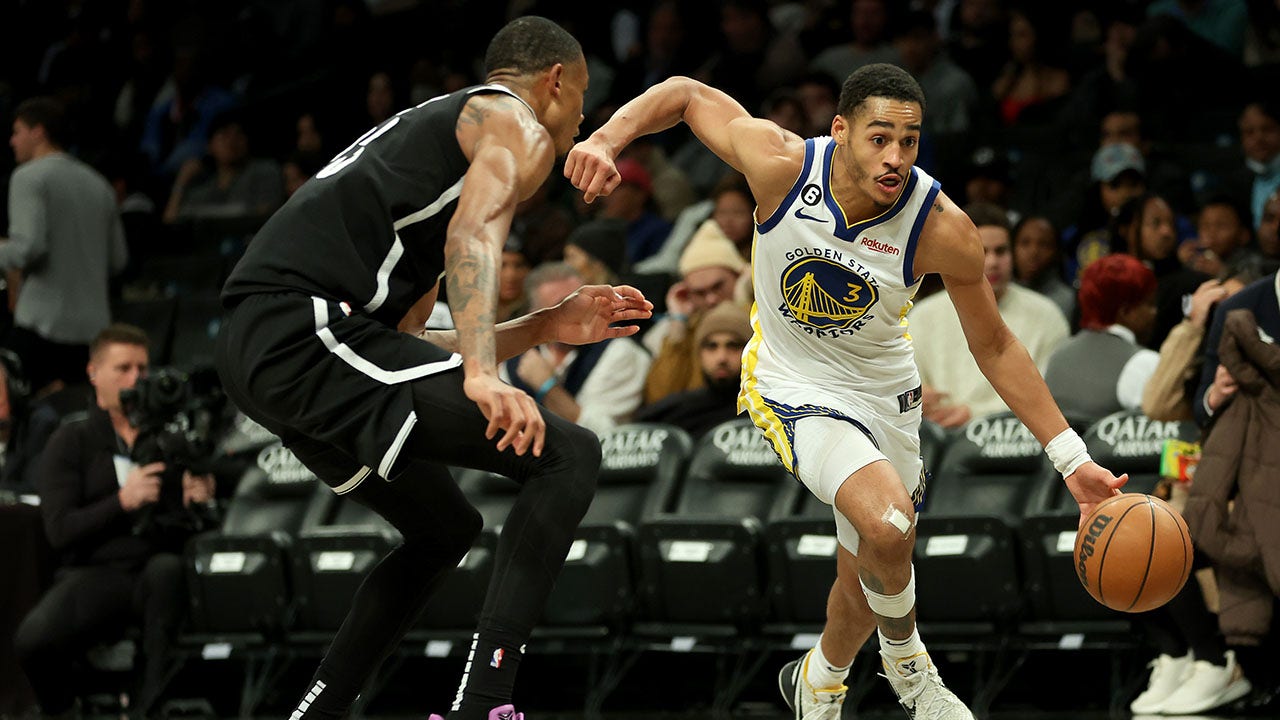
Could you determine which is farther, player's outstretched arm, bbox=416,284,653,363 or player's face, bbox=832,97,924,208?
player's face, bbox=832,97,924,208

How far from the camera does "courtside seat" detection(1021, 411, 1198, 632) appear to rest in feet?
24.4

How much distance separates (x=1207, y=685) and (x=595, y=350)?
395cm

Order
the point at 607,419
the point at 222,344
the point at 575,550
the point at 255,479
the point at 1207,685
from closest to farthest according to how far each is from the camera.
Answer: the point at 222,344 < the point at 1207,685 < the point at 575,550 < the point at 607,419 < the point at 255,479

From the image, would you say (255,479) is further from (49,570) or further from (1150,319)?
(1150,319)

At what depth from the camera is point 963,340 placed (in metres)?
8.79

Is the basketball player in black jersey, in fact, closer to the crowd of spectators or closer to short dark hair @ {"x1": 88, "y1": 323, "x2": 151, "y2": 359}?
the crowd of spectators

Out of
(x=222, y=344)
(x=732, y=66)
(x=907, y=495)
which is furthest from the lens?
(x=732, y=66)

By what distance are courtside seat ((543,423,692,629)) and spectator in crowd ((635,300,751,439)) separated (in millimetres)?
240

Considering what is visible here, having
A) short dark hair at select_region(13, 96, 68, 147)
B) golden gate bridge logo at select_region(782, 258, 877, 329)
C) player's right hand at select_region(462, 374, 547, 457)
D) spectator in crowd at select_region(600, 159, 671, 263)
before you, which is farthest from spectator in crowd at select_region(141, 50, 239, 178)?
player's right hand at select_region(462, 374, 547, 457)

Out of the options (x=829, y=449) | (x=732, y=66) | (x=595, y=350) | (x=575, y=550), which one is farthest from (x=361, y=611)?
(x=732, y=66)

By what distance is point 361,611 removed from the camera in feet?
16.1

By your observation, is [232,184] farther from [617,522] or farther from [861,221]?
[861,221]

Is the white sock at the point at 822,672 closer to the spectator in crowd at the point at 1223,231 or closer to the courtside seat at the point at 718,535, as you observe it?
the courtside seat at the point at 718,535

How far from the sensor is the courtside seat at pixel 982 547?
7.55 m
